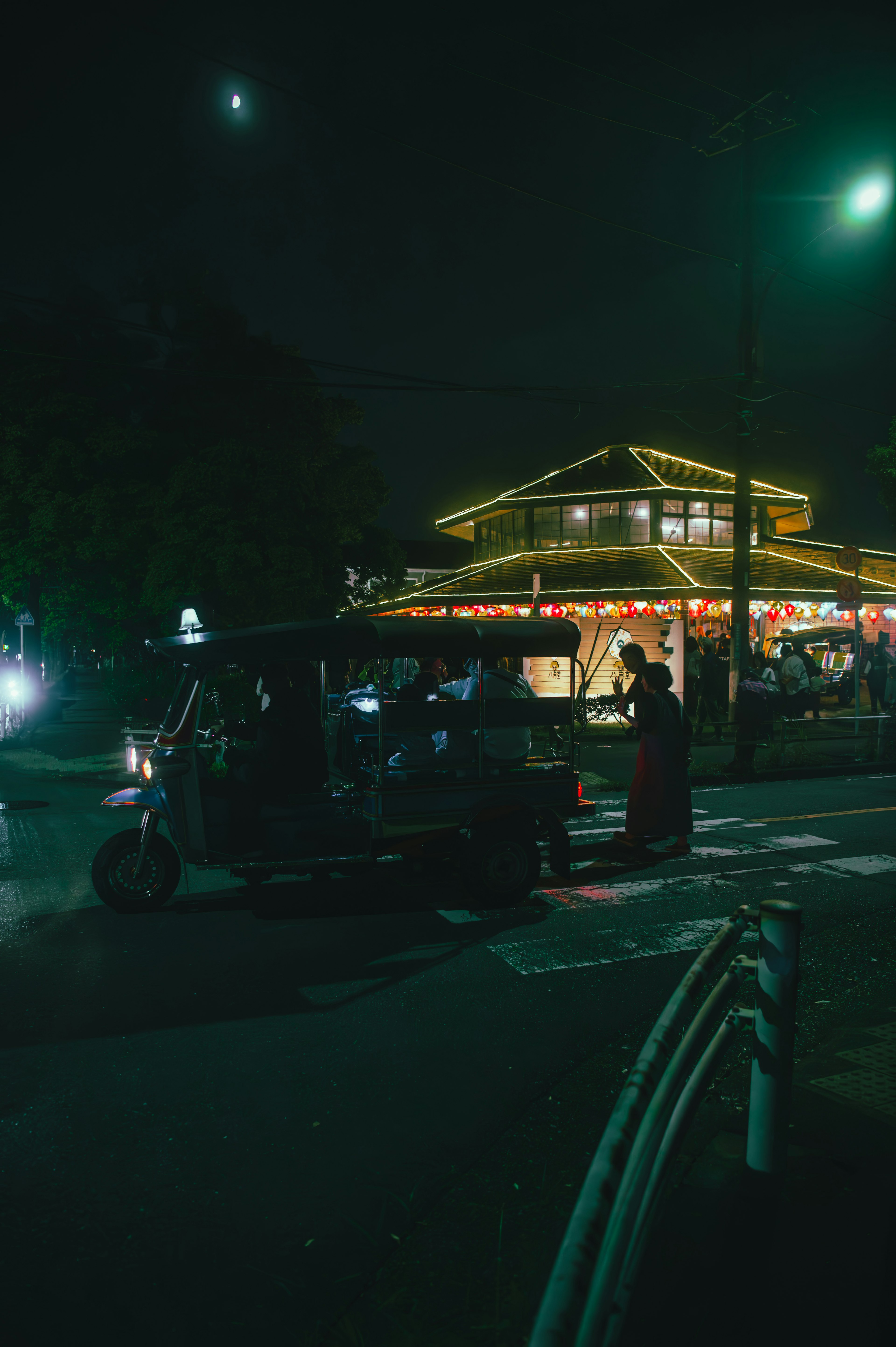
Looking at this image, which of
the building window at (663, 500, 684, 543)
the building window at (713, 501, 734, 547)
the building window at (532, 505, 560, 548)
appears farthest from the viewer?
the building window at (713, 501, 734, 547)

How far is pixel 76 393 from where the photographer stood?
21.1 meters

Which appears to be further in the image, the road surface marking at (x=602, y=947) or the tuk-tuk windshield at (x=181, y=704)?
the tuk-tuk windshield at (x=181, y=704)

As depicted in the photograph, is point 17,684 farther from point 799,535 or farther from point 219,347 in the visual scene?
point 799,535

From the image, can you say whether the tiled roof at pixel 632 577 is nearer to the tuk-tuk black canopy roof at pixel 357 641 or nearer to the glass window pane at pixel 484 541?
the glass window pane at pixel 484 541

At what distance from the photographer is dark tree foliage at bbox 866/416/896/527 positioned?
51.4 meters

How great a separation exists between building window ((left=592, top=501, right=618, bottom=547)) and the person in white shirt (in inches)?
361

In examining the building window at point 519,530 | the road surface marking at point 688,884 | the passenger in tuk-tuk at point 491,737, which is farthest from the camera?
the building window at point 519,530

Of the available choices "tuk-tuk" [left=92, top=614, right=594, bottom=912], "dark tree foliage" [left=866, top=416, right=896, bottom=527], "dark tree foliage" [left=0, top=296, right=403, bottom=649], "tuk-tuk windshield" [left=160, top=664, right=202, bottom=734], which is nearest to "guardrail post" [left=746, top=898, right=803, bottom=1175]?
"tuk-tuk" [left=92, top=614, right=594, bottom=912]

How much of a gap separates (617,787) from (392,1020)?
909 cm

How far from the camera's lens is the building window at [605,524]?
28438mm

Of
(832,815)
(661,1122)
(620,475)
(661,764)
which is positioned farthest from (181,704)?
(620,475)

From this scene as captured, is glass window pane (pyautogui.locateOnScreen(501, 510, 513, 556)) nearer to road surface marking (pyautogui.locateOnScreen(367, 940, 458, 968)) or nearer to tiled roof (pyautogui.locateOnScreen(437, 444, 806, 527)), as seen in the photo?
tiled roof (pyautogui.locateOnScreen(437, 444, 806, 527))

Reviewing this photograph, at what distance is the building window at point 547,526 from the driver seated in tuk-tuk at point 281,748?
2299 centimetres

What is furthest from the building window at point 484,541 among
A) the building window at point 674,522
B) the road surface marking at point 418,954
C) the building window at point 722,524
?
the road surface marking at point 418,954
